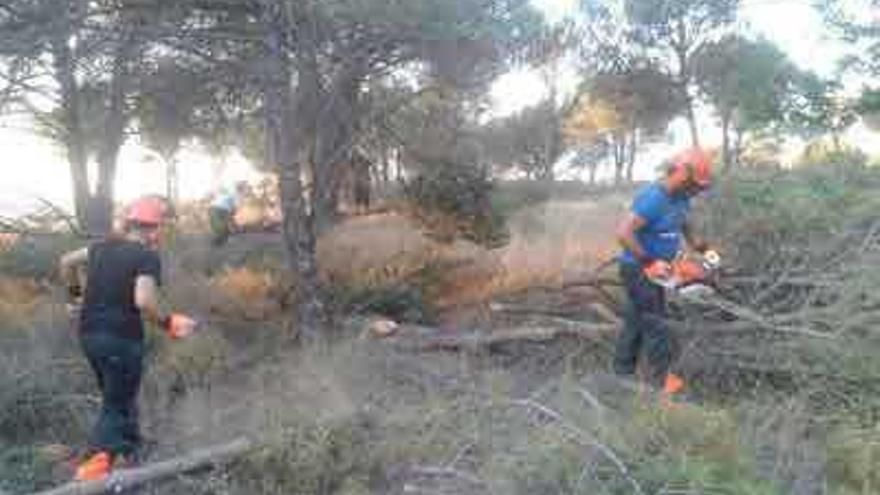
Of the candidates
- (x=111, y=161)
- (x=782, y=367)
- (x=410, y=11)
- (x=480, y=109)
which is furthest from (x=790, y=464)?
(x=111, y=161)

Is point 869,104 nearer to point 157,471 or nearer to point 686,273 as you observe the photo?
point 686,273

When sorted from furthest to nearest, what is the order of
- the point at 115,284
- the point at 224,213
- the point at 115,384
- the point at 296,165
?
the point at 224,213 < the point at 296,165 < the point at 115,384 < the point at 115,284

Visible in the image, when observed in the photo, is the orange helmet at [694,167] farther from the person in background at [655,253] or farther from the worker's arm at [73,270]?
the worker's arm at [73,270]

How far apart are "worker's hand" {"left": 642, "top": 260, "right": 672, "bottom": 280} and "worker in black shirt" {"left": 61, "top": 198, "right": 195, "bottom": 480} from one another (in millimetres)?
2807

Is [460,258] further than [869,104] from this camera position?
No

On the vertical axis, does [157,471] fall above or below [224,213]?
below

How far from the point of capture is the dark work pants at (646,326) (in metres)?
7.05

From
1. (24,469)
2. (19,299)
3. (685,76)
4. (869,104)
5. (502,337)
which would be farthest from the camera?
(685,76)

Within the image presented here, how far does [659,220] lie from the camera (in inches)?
275

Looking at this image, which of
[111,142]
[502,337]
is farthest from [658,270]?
[111,142]

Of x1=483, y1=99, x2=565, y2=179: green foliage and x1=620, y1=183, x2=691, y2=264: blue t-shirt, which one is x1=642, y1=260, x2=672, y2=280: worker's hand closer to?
x1=620, y1=183, x2=691, y2=264: blue t-shirt

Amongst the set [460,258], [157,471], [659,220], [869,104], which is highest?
[869,104]

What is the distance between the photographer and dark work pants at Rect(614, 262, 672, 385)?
7.05 metres

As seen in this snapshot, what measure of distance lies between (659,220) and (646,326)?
71 centimetres
